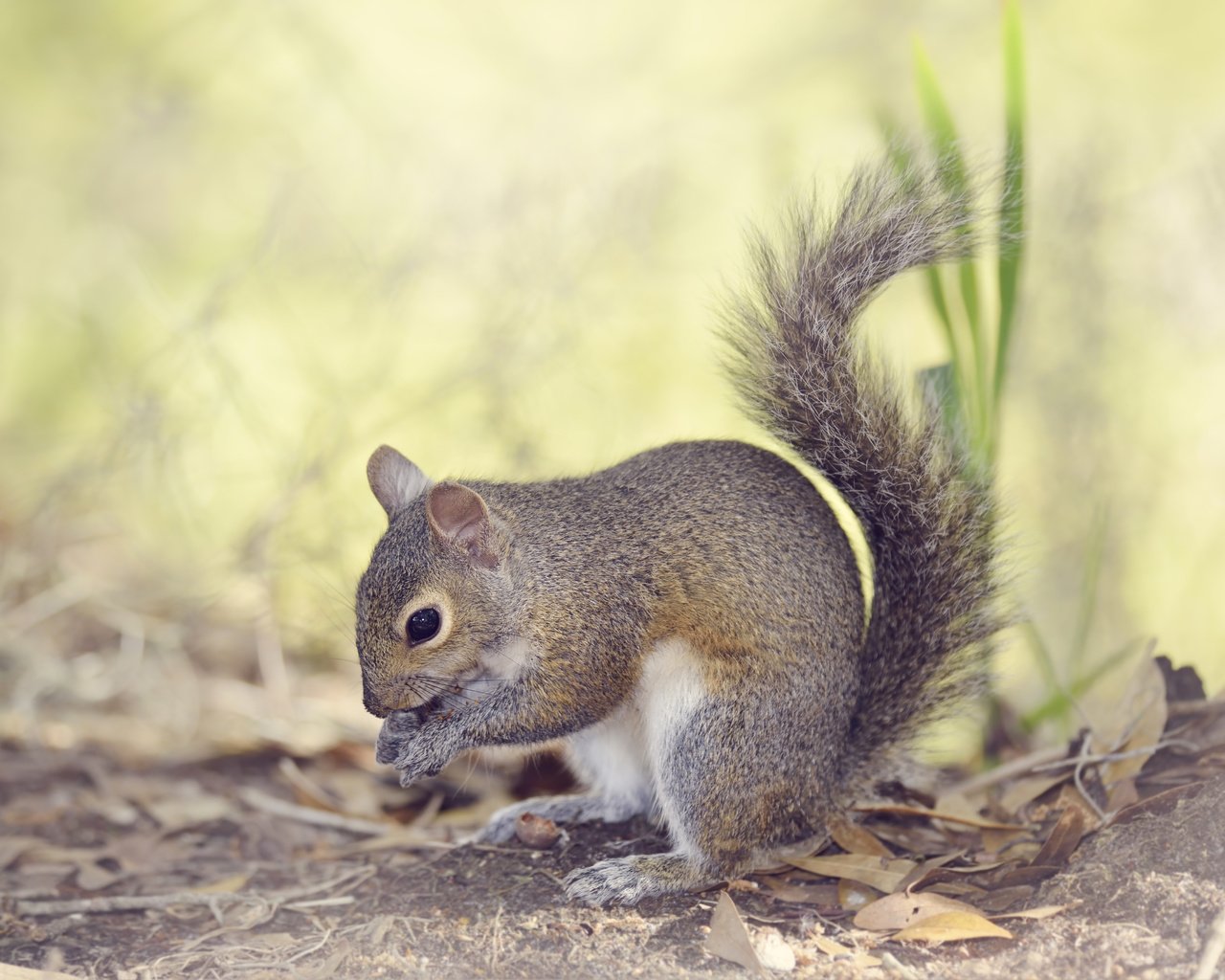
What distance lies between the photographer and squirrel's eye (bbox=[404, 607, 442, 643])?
7.95 feet

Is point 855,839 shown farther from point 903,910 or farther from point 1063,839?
point 1063,839

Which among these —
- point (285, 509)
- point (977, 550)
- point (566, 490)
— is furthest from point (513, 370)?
point (977, 550)

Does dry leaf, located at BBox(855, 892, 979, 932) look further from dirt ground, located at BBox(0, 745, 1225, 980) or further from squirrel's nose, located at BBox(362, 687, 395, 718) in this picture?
squirrel's nose, located at BBox(362, 687, 395, 718)

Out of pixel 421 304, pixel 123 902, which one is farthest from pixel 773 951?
pixel 421 304

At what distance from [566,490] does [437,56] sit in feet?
15.0

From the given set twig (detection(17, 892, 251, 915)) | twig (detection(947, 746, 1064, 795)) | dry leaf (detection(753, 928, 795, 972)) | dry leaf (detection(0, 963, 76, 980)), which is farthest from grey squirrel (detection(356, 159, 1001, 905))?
dry leaf (detection(0, 963, 76, 980))

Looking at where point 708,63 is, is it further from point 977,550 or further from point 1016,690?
point 977,550

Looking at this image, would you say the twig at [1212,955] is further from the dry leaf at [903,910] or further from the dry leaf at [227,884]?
the dry leaf at [227,884]

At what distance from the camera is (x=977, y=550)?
2.54 metres

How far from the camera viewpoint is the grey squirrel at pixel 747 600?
2420mm

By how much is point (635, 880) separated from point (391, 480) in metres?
1.06

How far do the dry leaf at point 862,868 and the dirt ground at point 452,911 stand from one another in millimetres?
113


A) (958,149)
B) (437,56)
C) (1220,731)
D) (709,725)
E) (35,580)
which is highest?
(437,56)

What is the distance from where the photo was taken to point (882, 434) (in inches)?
96.4
